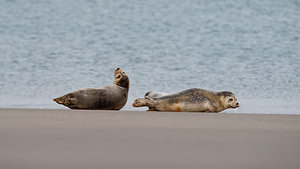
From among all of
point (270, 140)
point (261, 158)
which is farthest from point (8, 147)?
point (270, 140)

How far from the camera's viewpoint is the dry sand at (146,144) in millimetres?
2264

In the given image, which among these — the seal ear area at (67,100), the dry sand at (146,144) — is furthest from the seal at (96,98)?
the dry sand at (146,144)

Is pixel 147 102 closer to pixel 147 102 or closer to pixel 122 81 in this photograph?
pixel 147 102

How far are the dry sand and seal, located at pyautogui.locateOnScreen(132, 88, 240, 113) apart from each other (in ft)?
5.68

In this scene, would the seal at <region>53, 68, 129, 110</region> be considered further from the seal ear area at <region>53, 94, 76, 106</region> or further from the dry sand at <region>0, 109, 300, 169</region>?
the dry sand at <region>0, 109, 300, 169</region>

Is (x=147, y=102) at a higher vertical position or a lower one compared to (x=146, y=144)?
higher

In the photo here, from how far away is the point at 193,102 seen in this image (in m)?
5.89

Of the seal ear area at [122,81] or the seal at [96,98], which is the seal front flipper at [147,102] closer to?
the seal at [96,98]

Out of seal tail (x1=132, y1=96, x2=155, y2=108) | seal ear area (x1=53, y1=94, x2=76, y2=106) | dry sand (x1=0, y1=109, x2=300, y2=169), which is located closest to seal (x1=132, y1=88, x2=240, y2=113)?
seal tail (x1=132, y1=96, x2=155, y2=108)

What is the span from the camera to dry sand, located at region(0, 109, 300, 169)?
7.43ft

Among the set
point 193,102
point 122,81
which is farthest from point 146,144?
point 122,81

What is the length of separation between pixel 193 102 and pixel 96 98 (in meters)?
1.02

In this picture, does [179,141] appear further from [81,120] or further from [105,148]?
[81,120]

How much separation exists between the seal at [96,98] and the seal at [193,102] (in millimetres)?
281
